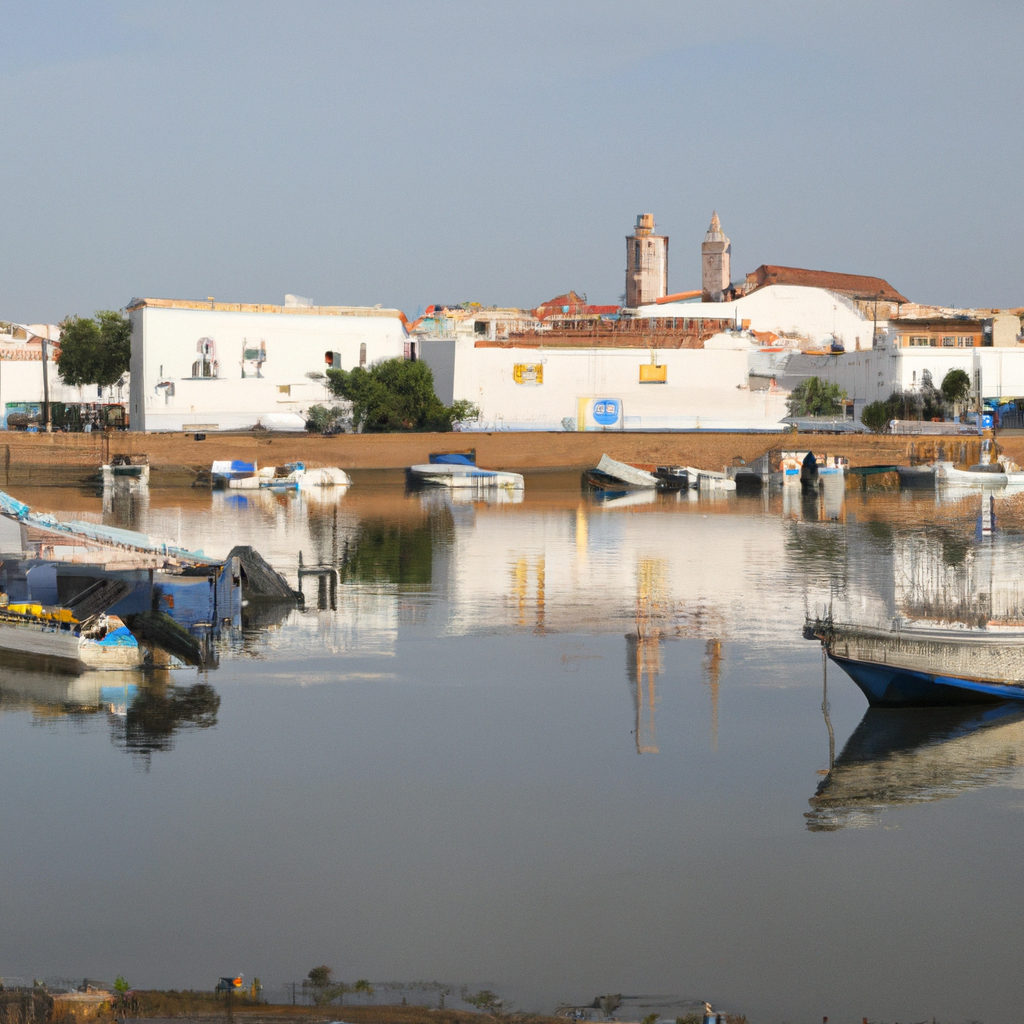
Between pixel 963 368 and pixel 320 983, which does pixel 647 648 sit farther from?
pixel 963 368

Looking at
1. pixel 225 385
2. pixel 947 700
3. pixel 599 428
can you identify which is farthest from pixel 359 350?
pixel 947 700

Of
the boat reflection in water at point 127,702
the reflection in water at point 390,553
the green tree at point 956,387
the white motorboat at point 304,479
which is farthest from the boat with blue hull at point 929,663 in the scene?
the green tree at point 956,387

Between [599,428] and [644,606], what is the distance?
5221 centimetres

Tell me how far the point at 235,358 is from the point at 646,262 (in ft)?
212

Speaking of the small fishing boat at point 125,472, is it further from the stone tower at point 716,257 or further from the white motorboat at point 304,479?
the stone tower at point 716,257

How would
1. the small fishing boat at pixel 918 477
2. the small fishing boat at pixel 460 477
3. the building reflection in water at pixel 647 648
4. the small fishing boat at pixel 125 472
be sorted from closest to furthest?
the building reflection in water at pixel 647 648 → the small fishing boat at pixel 460 477 → the small fishing boat at pixel 918 477 → the small fishing boat at pixel 125 472

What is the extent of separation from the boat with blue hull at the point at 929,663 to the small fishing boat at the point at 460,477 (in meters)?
46.1

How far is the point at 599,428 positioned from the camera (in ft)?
260

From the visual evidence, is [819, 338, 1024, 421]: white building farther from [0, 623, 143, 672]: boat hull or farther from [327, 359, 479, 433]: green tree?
[0, 623, 143, 672]: boat hull

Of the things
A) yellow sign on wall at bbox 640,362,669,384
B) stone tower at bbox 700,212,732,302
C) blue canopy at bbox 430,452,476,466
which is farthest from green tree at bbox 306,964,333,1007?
stone tower at bbox 700,212,732,302

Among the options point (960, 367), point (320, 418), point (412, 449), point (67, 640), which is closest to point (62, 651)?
point (67, 640)

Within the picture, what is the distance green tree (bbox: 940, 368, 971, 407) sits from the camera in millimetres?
76500

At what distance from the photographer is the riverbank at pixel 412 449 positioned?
229ft

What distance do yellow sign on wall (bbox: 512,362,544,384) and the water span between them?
53.7 m
